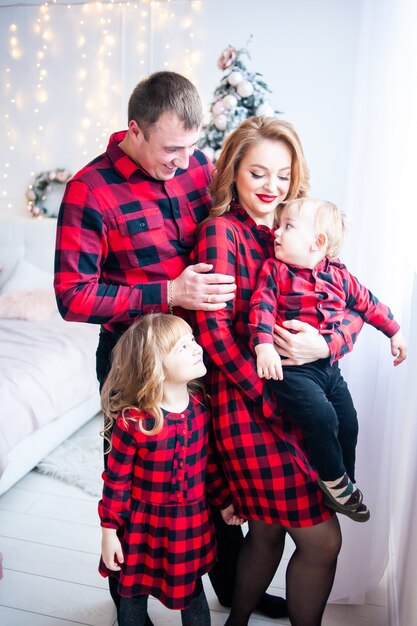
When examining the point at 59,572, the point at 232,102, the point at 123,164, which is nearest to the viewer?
the point at 123,164

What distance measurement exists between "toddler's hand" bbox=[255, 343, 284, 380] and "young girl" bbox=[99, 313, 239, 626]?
173mm

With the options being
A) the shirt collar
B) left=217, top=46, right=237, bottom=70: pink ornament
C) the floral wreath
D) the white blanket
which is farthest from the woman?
the floral wreath

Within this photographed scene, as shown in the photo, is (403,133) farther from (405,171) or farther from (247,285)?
(247,285)

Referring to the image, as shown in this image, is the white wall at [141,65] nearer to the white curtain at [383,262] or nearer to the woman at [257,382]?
the white curtain at [383,262]

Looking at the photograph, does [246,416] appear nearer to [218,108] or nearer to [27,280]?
[218,108]

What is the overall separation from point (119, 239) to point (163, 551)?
2.68ft

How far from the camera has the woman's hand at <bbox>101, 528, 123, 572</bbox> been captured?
141cm

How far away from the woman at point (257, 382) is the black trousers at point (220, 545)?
8.8 inches

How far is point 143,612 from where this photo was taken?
1.57 meters

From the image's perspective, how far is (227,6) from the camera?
3.91 metres

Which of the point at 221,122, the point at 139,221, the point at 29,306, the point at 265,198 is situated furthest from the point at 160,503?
the point at 221,122

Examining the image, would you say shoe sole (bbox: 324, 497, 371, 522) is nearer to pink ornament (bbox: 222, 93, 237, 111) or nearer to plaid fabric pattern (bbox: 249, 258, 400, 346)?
plaid fabric pattern (bbox: 249, 258, 400, 346)

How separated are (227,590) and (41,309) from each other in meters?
2.18

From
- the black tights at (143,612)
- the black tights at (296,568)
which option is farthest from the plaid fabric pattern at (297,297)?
the black tights at (143,612)
